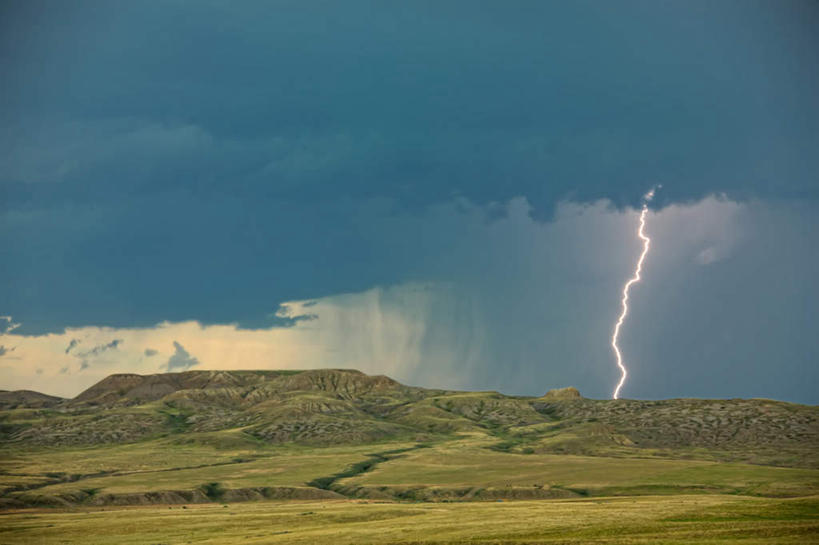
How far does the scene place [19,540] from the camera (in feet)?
320

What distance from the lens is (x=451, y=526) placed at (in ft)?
271

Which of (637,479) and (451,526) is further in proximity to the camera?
(637,479)

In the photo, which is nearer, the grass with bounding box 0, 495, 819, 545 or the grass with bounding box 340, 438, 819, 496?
the grass with bounding box 0, 495, 819, 545

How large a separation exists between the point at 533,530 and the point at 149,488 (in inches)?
5196

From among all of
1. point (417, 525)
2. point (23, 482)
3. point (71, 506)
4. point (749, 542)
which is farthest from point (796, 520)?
point (23, 482)

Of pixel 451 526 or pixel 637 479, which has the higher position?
pixel 637 479

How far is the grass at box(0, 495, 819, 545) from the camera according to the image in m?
64.0

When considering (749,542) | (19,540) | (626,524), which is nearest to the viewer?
(749,542)

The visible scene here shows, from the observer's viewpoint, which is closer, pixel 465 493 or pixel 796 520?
pixel 796 520

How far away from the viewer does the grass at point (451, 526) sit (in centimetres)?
6400

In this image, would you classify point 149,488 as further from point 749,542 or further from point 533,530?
point 749,542

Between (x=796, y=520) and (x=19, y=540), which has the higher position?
(x=796, y=520)

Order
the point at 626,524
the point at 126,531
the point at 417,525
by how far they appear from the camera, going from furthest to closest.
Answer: the point at 126,531, the point at 417,525, the point at 626,524

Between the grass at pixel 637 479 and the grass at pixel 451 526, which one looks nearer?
the grass at pixel 451 526
